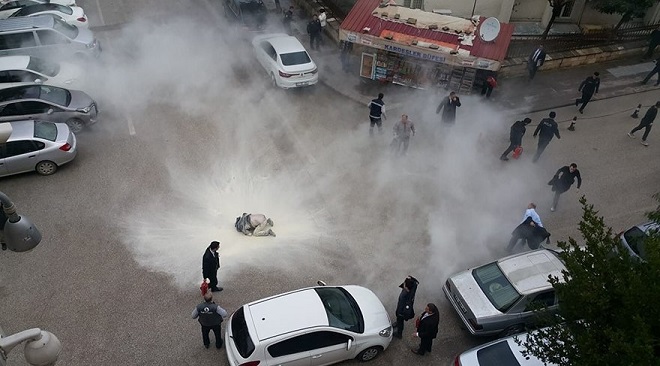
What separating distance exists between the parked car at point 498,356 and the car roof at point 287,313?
2.51m

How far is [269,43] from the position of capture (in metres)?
17.9

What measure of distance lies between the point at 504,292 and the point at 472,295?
1.95 feet

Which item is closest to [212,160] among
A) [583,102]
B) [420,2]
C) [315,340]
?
[315,340]

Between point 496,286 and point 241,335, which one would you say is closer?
point 241,335

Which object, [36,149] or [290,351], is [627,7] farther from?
[36,149]

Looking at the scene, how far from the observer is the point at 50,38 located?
17375 mm

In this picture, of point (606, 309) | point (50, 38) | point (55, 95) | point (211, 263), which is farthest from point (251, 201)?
point (50, 38)

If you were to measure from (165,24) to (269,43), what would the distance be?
20.1 feet

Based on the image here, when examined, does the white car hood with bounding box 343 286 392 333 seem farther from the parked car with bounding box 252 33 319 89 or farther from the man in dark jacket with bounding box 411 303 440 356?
the parked car with bounding box 252 33 319 89

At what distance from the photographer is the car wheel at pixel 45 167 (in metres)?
13.1

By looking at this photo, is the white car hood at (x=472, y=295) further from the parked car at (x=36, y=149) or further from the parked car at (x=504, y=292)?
the parked car at (x=36, y=149)

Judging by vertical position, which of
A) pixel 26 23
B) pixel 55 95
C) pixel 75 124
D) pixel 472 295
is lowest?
pixel 75 124

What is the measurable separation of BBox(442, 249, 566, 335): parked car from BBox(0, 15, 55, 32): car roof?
15.8 m

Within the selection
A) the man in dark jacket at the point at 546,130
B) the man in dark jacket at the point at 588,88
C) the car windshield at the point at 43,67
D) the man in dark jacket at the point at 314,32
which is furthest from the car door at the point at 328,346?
the man in dark jacket at the point at 314,32
